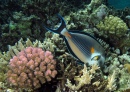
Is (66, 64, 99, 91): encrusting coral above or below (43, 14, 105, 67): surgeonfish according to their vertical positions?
below

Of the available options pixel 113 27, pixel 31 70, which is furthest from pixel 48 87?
pixel 113 27

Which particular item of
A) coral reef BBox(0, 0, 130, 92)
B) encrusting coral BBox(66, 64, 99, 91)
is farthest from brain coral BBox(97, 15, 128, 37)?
encrusting coral BBox(66, 64, 99, 91)

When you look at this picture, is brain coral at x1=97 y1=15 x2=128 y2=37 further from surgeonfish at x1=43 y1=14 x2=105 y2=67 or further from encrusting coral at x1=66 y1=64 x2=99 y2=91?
surgeonfish at x1=43 y1=14 x2=105 y2=67

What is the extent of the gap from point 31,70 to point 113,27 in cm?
233

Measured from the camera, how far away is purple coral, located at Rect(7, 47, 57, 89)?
8.05 ft

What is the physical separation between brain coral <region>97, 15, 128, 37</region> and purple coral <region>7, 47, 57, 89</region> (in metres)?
1.97

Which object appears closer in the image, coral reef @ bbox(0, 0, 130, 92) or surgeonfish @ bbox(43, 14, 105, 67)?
surgeonfish @ bbox(43, 14, 105, 67)

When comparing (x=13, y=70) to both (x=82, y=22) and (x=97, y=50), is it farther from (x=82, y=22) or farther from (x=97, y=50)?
(x=82, y=22)

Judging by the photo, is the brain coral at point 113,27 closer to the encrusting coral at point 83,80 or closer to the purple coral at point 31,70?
the encrusting coral at point 83,80

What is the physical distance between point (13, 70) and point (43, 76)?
449 millimetres

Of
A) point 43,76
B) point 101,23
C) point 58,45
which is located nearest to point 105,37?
point 101,23

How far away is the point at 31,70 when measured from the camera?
2506 mm

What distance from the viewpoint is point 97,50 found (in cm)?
223

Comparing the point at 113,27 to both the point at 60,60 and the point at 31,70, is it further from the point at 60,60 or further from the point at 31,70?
the point at 31,70
